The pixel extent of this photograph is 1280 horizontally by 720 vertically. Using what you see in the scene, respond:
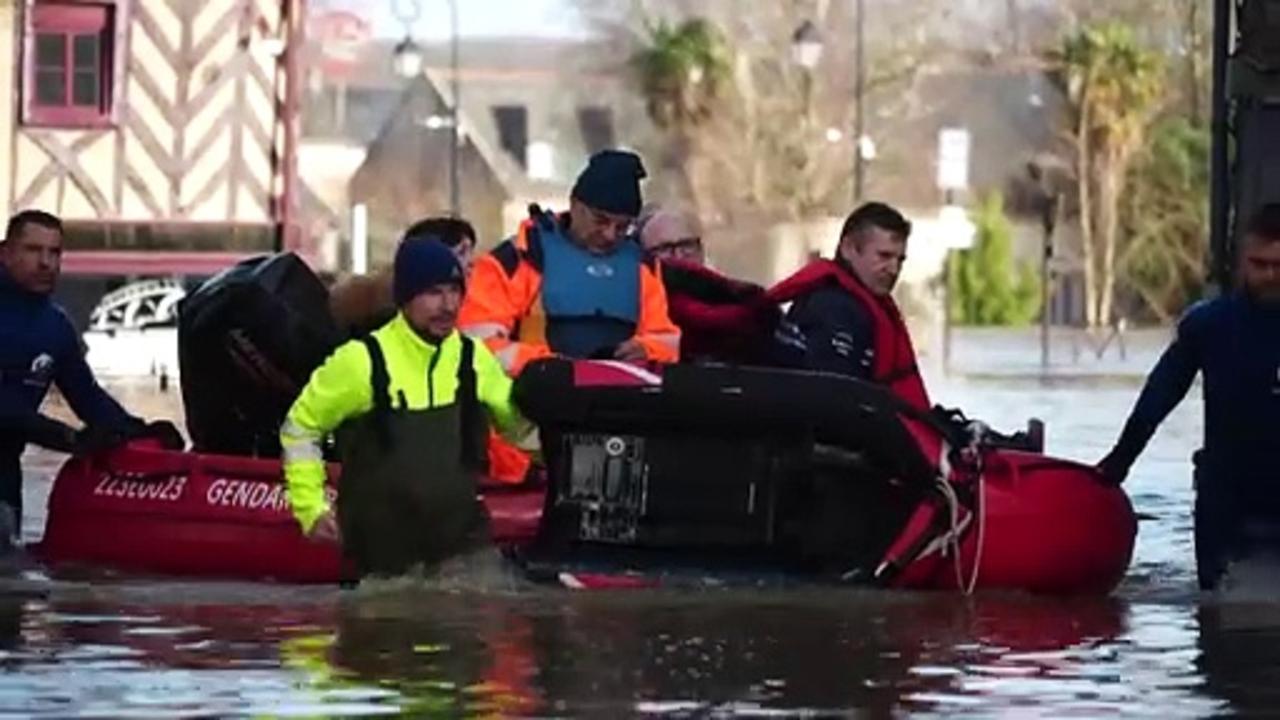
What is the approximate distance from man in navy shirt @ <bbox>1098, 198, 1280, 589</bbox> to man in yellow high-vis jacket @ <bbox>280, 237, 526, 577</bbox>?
9.16 ft

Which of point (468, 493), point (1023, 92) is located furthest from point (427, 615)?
point (1023, 92)

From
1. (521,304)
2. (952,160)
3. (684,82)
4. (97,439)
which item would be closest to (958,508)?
(521,304)

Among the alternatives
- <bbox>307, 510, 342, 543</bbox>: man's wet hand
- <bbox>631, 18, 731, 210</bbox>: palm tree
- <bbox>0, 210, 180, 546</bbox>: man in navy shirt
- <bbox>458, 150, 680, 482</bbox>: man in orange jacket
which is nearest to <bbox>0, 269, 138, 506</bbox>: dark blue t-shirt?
<bbox>0, 210, 180, 546</bbox>: man in navy shirt

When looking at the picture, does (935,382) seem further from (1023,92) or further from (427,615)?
(1023,92)

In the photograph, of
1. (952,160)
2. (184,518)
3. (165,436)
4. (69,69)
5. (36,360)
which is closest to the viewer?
(184,518)

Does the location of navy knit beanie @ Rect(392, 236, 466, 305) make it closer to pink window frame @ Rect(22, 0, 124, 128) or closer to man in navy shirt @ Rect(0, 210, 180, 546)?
man in navy shirt @ Rect(0, 210, 180, 546)

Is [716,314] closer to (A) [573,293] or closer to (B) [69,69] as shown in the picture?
(A) [573,293]

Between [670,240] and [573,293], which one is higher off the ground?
[670,240]

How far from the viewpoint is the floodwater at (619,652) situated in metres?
11.7

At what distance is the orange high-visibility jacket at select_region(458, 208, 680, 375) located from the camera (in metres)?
15.8

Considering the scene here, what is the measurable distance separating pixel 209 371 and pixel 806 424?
3114 mm

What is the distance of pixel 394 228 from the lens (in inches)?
4213

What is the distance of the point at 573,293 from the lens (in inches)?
625

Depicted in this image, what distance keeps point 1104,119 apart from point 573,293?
84606 mm
